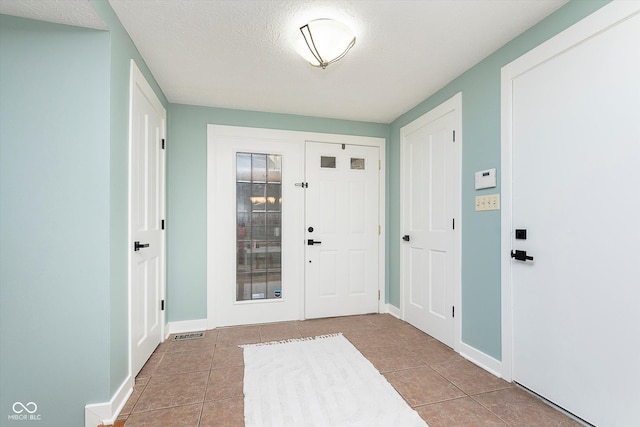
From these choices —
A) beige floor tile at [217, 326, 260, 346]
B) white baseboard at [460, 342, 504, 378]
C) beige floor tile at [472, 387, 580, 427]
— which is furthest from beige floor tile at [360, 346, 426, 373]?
beige floor tile at [217, 326, 260, 346]

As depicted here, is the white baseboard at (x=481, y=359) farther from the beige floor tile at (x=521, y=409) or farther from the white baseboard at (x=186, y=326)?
the white baseboard at (x=186, y=326)

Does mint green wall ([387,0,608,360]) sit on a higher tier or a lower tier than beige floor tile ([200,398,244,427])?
higher

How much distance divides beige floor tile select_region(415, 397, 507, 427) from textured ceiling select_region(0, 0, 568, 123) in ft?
7.95

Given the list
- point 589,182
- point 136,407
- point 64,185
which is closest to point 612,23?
point 589,182

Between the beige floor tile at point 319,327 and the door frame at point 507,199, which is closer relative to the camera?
the door frame at point 507,199

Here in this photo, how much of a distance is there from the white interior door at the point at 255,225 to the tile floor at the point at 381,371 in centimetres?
37

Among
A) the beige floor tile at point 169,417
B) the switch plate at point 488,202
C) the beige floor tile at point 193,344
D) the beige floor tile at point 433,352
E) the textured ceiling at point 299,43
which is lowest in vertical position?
the beige floor tile at point 193,344

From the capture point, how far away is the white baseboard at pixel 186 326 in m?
2.98

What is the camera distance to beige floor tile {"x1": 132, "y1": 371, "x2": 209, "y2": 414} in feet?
5.88

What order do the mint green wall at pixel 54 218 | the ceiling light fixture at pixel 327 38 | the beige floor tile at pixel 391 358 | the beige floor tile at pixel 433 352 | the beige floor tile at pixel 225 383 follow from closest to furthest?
the mint green wall at pixel 54 218, the ceiling light fixture at pixel 327 38, the beige floor tile at pixel 225 383, the beige floor tile at pixel 391 358, the beige floor tile at pixel 433 352

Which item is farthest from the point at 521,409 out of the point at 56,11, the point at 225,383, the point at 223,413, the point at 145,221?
the point at 56,11

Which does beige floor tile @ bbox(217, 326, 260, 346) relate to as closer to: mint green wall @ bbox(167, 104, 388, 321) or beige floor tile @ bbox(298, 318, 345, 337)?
mint green wall @ bbox(167, 104, 388, 321)

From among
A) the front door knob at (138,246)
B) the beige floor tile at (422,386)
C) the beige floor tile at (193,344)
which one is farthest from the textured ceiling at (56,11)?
the beige floor tile at (422,386)

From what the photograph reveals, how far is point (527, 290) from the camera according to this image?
1.91m
